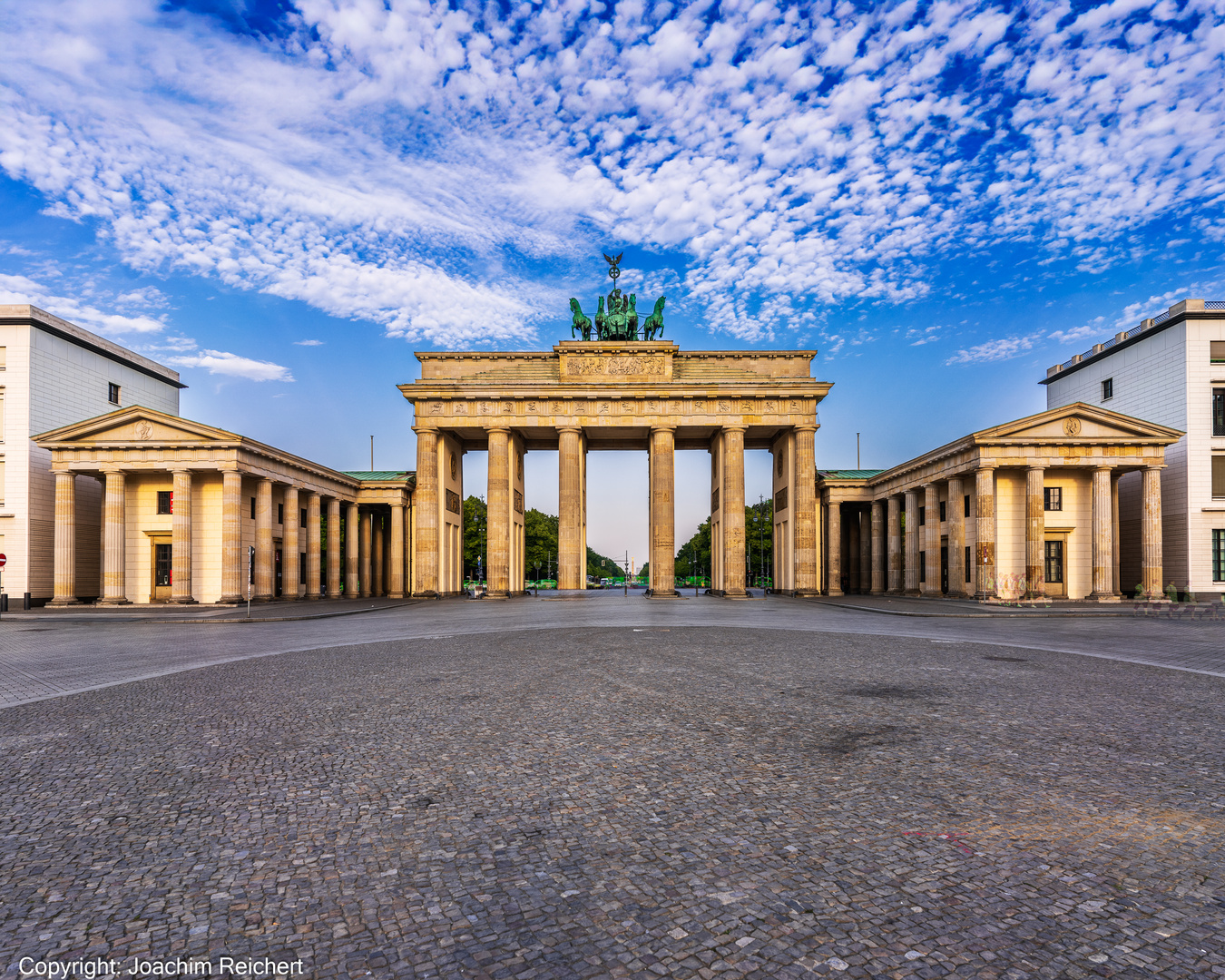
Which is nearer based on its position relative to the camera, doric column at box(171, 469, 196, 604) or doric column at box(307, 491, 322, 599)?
doric column at box(171, 469, 196, 604)

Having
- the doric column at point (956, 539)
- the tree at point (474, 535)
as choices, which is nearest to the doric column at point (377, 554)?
the tree at point (474, 535)

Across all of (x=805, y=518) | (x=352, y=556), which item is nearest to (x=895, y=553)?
(x=805, y=518)

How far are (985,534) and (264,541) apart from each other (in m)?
41.0

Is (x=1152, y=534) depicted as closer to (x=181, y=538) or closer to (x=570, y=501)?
(x=570, y=501)

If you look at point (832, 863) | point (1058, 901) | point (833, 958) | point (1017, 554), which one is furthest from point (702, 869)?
point (1017, 554)

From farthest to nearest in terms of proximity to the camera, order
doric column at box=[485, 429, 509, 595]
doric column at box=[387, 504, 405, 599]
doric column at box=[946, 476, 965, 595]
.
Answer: doric column at box=[387, 504, 405, 599], doric column at box=[485, 429, 509, 595], doric column at box=[946, 476, 965, 595]

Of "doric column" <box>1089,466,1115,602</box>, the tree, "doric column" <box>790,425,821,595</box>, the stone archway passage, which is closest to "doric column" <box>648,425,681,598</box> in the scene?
the stone archway passage

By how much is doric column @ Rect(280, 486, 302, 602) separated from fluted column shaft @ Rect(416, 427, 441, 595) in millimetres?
8082

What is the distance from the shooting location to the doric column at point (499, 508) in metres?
50.9

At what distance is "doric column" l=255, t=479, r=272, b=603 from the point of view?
138ft

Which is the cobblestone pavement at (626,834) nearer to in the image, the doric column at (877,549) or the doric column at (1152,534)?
the doric column at (1152,534)

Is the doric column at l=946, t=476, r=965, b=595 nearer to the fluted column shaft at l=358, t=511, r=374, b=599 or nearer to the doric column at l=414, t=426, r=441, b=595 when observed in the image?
the doric column at l=414, t=426, r=441, b=595

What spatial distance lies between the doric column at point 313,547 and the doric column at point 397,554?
629cm

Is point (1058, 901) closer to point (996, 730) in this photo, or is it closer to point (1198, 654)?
point (996, 730)
